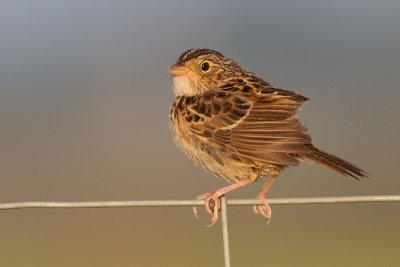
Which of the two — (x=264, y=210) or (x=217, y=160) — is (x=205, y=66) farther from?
(x=264, y=210)

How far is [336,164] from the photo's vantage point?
22.4 ft

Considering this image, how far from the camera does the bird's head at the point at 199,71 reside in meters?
8.09

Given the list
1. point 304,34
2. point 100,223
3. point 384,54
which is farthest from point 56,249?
point 304,34

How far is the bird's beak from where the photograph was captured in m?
8.11

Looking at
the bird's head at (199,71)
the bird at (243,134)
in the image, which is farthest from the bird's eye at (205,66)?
the bird at (243,134)

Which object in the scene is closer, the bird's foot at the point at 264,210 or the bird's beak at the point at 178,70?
the bird's foot at the point at 264,210

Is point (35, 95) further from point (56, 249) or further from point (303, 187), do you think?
point (56, 249)

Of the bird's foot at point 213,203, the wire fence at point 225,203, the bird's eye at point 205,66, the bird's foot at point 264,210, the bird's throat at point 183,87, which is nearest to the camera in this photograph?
the wire fence at point 225,203

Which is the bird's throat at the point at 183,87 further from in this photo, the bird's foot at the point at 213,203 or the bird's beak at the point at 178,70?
the bird's foot at the point at 213,203

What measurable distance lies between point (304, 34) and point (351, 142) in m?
43.1

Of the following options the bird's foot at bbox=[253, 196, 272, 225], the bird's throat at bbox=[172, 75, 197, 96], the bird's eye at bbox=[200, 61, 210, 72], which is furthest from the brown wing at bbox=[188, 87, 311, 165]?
the bird's eye at bbox=[200, 61, 210, 72]

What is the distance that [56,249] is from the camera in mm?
18281

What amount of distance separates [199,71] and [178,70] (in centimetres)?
18

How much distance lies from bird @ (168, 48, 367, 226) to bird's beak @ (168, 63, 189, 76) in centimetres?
13
